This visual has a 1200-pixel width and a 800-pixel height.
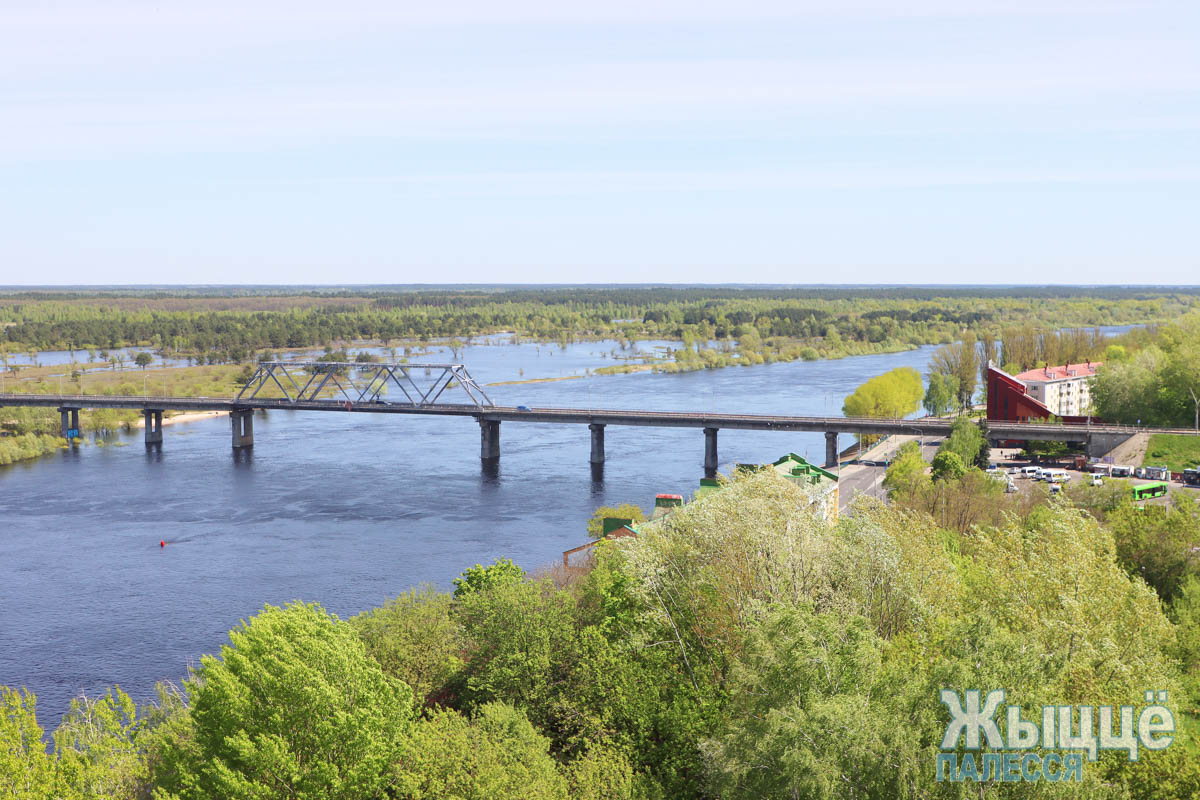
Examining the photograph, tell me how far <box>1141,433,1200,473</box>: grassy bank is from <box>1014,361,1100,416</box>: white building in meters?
16.8

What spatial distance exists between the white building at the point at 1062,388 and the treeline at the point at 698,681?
58220 mm

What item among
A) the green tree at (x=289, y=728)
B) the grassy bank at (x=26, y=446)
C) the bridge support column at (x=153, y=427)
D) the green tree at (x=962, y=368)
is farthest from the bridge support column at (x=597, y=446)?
the green tree at (x=289, y=728)

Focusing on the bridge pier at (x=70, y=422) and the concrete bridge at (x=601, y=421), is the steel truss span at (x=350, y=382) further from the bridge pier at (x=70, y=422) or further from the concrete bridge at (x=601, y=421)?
the bridge pier at (x=70, y=422)

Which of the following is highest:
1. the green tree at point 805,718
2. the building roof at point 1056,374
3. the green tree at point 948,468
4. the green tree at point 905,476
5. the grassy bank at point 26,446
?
the green tree at point 805,718

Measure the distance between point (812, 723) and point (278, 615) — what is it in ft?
34.4

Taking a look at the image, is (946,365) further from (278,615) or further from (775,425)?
(278,615)

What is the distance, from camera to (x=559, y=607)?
2305 cm

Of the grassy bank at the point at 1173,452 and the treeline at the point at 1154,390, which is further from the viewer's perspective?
the treeline at the point at 1154,390

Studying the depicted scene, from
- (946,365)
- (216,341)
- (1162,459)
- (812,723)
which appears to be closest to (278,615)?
(812,723)

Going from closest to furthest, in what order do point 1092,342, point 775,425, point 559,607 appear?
point 559,607, point 775,425, point 1092,342

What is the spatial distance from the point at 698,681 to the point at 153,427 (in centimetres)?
7199

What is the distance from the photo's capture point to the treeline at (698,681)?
46.1 feet

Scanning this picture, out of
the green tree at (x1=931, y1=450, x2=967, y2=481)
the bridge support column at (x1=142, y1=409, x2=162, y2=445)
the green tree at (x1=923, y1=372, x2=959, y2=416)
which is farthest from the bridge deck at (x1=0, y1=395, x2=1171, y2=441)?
the green tree at (x1=931, y1=450, x2=967, y2=481)

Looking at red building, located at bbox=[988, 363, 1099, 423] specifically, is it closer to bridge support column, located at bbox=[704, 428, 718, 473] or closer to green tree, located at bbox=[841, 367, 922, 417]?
green tree, located at bbox=[841, 367, 922, 417]
